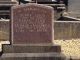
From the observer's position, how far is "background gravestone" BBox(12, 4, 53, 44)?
11.1 m

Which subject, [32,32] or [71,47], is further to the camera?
[71,47]

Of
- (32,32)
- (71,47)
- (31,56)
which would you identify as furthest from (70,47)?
(31,56)

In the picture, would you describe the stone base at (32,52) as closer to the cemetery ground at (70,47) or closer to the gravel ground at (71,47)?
the cemetery ground at (70,47)

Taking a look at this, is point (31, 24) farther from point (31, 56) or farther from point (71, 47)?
point (71, 47)

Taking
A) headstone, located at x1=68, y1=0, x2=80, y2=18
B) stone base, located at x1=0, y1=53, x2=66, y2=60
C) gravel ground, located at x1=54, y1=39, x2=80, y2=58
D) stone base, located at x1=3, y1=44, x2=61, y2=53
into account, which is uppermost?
headstone, located at x1=68, y1=0, x2=80, y2=18

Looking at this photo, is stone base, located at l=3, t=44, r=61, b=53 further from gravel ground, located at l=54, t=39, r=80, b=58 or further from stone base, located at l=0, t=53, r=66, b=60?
gravel ground, located at l=54, t=39, r=80, b=58

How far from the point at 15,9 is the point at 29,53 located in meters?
1.12

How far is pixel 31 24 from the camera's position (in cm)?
1111

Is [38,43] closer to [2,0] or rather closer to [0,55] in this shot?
[0,55]

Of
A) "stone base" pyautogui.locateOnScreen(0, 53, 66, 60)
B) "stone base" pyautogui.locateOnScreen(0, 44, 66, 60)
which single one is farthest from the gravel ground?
"stone base" pyautogui.locateOnScreen(0, 53, 66, 60)

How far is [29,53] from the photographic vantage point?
36.2 ft

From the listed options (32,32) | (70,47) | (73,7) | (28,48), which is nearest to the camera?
(28,48)

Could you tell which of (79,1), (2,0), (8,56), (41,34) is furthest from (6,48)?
(79,1)

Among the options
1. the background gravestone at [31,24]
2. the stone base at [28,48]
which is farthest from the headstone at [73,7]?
the stone base at [28,48]
